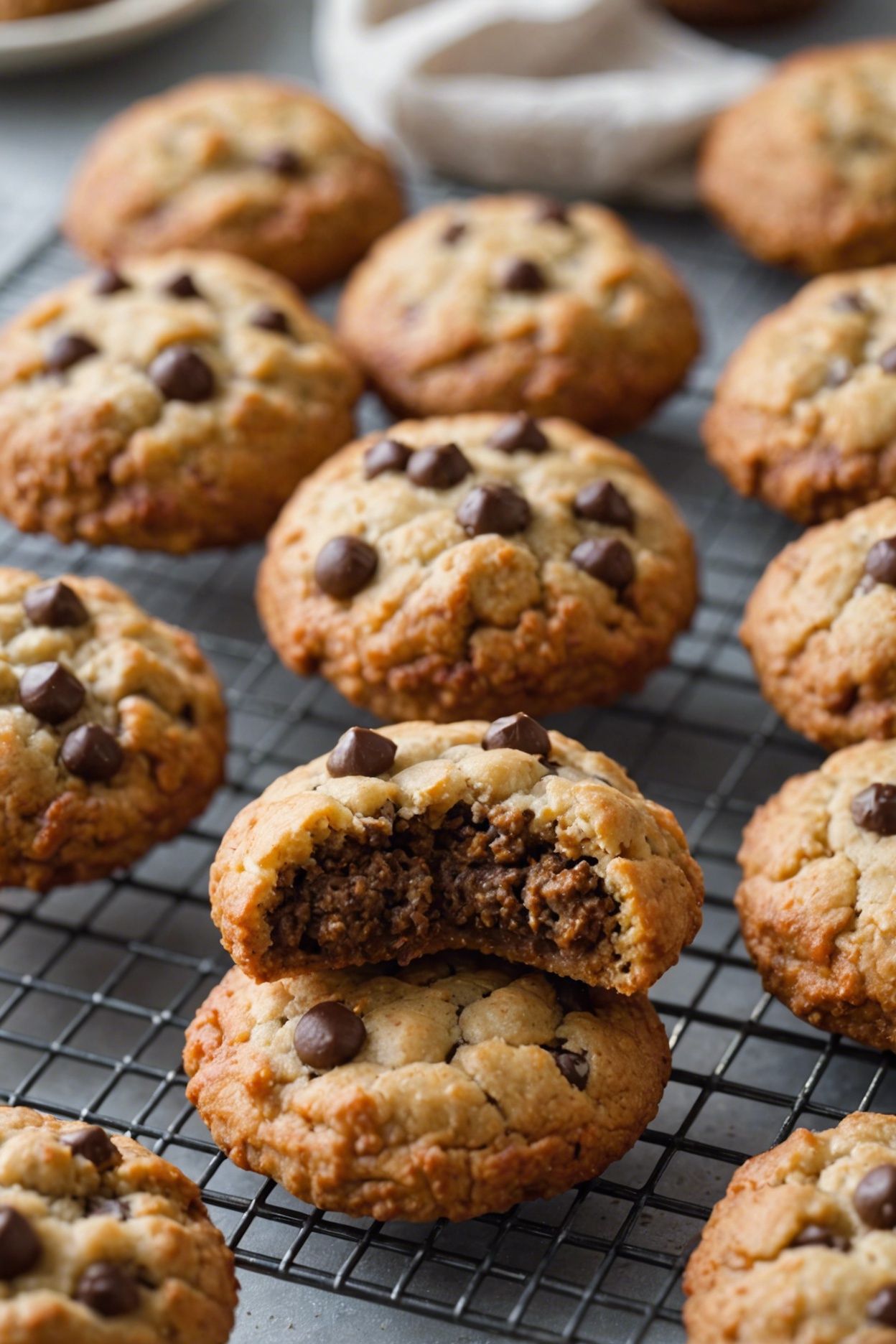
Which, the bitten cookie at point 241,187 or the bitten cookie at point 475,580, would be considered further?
the bitten cookie at point 241,187

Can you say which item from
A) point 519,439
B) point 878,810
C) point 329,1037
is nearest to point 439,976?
point 329,1037

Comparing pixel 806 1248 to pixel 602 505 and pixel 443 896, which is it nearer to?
pixel 443 896

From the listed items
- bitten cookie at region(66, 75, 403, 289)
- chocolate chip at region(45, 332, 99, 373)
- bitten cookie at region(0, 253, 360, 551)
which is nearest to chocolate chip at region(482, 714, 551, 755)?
bitten cookie at region(0, 253, 360, 551)

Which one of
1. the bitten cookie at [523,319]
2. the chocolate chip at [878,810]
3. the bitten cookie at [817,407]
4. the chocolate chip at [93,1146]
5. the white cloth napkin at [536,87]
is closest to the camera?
the chocolate chip at [93,1146]

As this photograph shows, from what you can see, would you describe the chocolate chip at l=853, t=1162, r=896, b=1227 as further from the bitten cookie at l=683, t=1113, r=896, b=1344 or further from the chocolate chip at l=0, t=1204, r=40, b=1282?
the chocolate chip at l=0, t=1204, r=40, b=1282

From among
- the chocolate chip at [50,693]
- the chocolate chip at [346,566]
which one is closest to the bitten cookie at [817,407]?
the chocolate chip at [346,566]

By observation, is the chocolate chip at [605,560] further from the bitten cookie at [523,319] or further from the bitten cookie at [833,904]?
the bitten cookie at [523,319]
